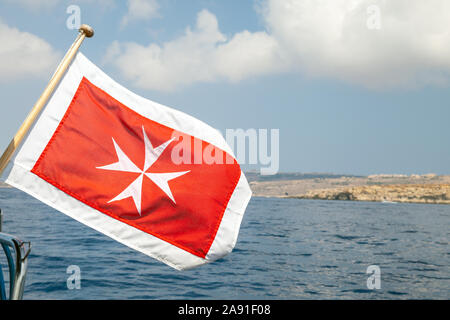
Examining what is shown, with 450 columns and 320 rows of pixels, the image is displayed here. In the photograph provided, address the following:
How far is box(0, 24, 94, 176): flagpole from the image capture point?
12.1 feet

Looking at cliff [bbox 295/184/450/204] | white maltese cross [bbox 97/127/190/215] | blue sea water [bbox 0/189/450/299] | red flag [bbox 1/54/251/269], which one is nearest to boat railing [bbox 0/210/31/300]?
red flag [bbox 1/54/251/269]

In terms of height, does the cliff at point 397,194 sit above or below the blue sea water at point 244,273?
above

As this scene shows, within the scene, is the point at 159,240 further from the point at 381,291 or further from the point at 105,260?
the point at 105,260

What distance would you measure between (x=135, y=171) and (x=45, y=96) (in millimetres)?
1328

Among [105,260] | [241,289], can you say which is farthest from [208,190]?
[105,260]

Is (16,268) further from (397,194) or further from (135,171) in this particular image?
(397,194)

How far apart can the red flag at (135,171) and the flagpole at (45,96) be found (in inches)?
13.4

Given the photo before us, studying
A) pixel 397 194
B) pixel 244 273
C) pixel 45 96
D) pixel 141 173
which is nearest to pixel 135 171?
pixel 141 173

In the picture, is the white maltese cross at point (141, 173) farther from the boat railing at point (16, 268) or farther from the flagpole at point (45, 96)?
the boat railing at point (16, 268)

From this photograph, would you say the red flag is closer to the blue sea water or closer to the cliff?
the blue sea water

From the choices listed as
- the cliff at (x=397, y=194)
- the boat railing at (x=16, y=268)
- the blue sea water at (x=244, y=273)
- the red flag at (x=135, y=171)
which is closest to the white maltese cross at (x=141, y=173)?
the red flag at (x=135, y=171)

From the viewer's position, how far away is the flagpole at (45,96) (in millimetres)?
3678

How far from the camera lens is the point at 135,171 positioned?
4656 millimetres
